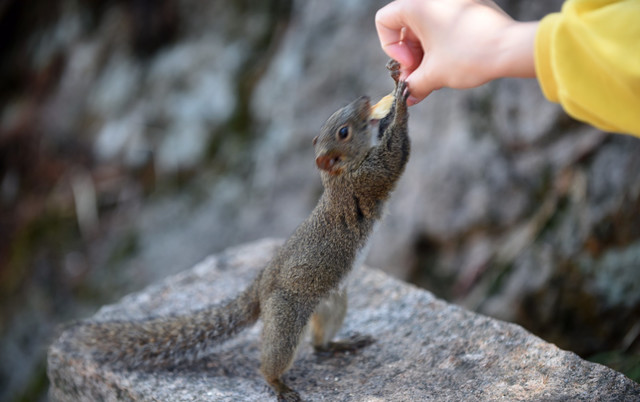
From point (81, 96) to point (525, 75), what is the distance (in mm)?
5863

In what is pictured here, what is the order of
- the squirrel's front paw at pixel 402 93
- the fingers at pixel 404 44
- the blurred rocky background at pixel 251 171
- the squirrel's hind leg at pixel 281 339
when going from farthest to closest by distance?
the blurred rocky background at pixel 251 171, the squirrel's hind leg at pixel 281 339, the squirrel's front paw at pixel 402 93, the fingers at pixel 404 44

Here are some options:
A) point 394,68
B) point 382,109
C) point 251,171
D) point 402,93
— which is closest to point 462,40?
point 402,93

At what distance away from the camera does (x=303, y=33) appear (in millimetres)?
5609

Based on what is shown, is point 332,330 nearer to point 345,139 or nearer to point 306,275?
point 306,275

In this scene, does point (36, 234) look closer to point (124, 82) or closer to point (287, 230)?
point (124, 82)

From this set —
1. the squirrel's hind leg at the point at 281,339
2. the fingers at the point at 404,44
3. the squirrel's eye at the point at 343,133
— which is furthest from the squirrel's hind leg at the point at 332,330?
the fingers at the point at 404,44

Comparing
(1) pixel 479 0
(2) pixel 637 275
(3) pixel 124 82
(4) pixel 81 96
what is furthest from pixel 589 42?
(4) pixel 81 96

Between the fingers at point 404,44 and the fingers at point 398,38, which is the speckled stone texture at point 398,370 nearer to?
the fingers at point 404,44

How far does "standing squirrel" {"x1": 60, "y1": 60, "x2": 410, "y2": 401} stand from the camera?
2.45 meters

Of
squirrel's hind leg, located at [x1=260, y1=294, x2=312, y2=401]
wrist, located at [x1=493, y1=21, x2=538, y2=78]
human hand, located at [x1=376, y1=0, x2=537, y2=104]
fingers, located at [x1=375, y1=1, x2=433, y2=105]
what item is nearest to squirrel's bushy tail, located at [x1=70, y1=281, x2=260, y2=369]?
squirrel's hind leg, located at [x1=260, y1=294, x2=312, y2=401]

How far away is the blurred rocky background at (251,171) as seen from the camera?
12.8 ft

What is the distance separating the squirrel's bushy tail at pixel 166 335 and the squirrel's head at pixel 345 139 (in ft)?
2.11

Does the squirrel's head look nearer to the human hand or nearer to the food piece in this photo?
the food piece

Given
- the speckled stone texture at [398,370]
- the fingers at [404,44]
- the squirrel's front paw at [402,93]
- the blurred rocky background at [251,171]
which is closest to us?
the fingers at [404,44]
